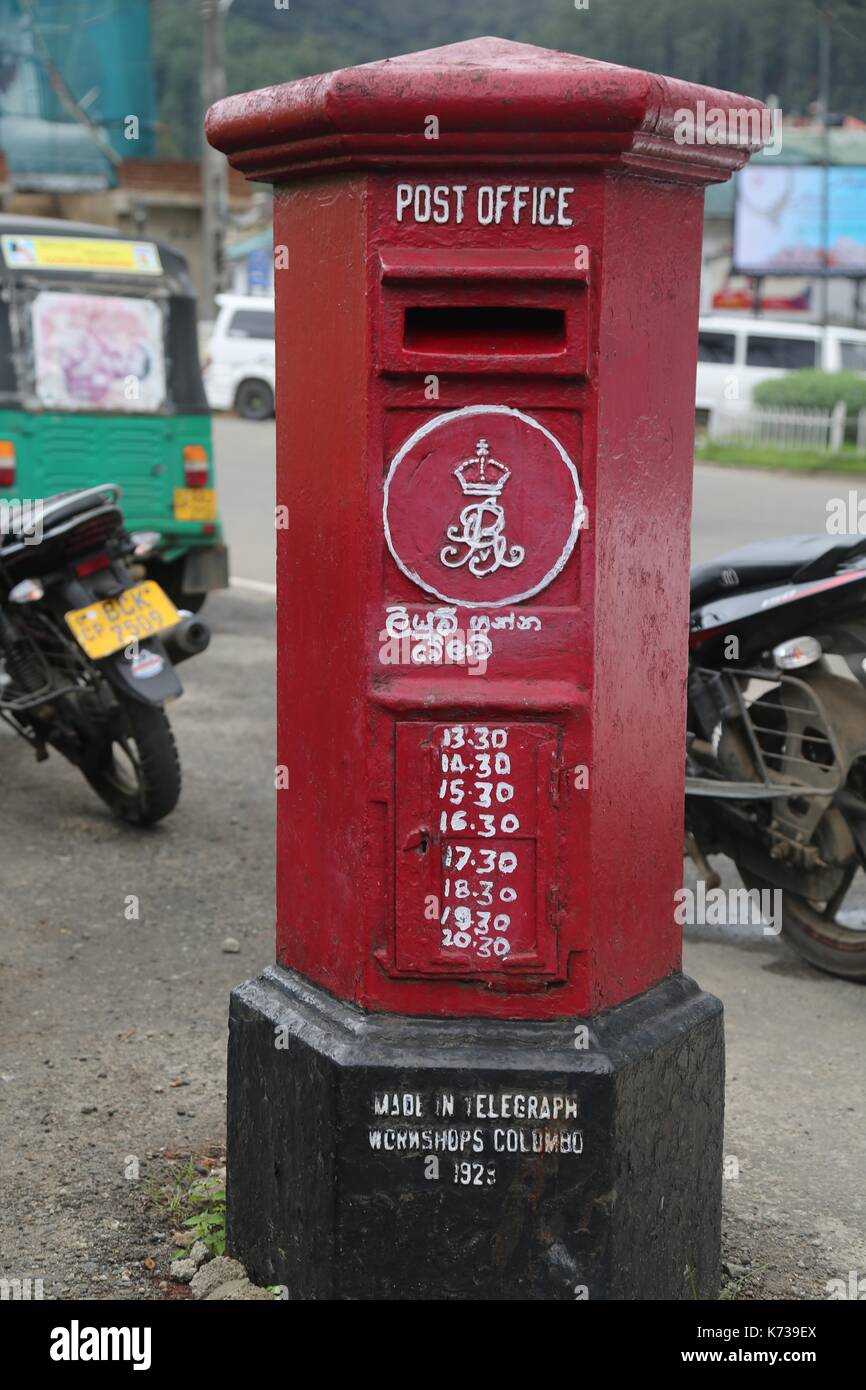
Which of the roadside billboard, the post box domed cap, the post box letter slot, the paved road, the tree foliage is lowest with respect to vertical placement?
the paved road

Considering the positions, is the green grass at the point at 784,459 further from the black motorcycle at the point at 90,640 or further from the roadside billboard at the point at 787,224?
the black motorcycle at the point at 90,640

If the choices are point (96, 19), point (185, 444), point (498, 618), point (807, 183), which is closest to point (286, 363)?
point (498, 618)

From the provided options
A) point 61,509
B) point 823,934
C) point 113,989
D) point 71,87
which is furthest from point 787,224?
point 113,989

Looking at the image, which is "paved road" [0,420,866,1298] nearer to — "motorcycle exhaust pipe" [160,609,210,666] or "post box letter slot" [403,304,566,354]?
"motorcycle exhaust pipe" [160,609,210,666]

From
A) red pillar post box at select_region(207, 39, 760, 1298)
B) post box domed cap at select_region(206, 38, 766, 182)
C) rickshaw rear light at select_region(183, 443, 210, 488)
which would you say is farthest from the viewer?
rickshaw rear light at select_region(183, 443, 210, 488)

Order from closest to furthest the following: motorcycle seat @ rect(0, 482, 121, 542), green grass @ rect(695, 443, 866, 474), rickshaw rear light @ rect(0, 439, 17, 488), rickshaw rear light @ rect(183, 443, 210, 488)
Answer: motorcycle seat @ rect(0, 482, 121, 542)
rickshaw rear light @ rect(0, 439, 17, 488)
rickshaw rear light @ rect(183, 443, 210, 488)
green grass @ rect(695, 443, 866, 474)

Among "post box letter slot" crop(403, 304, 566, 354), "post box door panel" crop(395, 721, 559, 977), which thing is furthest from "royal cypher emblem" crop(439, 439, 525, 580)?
"post box door panel" crop(395, 721, 559, 977)

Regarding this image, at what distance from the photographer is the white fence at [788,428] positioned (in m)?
23.2

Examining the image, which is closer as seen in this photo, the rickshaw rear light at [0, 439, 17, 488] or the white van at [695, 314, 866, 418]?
the rickshaw rear light at [0, 439, 17, 488]

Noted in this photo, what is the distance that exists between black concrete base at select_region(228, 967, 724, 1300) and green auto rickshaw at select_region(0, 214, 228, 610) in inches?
265

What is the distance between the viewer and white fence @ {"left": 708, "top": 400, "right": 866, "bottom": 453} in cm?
2325

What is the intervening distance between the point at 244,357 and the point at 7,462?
60.8ft

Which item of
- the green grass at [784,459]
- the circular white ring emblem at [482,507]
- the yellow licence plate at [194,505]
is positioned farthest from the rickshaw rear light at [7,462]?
the green grass at [784,459]
